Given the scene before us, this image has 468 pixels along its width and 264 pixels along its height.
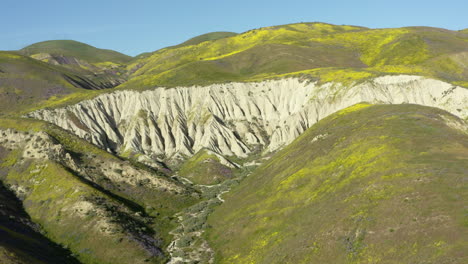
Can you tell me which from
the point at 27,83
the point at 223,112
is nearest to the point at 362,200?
the point at 223,112

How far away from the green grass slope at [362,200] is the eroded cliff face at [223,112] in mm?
25988

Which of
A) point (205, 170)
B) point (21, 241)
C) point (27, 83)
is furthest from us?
point (27, 83)

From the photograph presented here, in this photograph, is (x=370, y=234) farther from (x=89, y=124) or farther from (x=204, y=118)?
(x=89, y=124)

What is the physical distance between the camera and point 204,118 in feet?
337

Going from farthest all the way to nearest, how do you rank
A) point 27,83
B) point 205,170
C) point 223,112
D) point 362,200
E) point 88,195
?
point 27,83 < point 223,112 < point 205,170 < point 88,195 < point 362,200

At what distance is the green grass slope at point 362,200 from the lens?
27391 mm

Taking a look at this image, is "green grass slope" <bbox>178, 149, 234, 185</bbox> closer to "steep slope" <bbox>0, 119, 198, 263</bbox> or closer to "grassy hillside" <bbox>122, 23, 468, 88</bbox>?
"steep slope" <bbox>0, 119, 198, 263</bbox>

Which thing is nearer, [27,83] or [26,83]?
[26,83]

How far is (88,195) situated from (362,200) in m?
39.1

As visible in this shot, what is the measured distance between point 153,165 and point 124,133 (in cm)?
2662

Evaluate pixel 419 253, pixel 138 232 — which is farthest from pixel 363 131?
pixel 138 232

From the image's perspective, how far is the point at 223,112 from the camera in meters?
106

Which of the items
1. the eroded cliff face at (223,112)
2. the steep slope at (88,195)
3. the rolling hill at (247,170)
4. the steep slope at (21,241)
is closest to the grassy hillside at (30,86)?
the rolling hill at (247,170)

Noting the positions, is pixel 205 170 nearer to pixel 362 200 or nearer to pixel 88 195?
pixel 88 195
